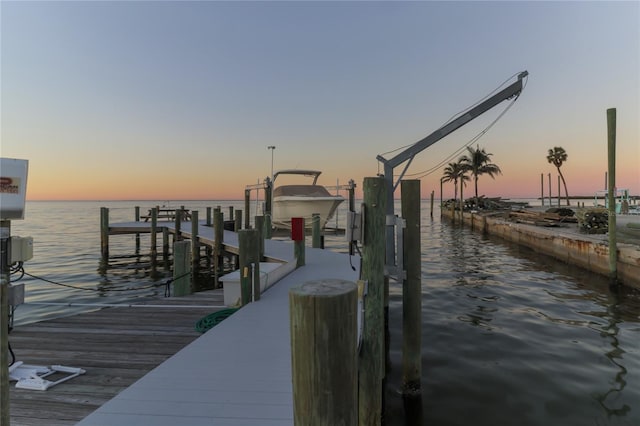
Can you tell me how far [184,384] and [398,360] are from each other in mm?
4370

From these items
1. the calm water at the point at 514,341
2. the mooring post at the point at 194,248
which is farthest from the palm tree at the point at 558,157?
the mooring post at the point at 194,248

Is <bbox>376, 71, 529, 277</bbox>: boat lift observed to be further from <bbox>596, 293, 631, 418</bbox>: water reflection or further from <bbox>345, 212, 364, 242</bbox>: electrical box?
<bbox>596, 293, 631, 418</bbox>: water reflection

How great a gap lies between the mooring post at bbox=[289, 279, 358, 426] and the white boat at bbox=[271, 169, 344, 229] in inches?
651

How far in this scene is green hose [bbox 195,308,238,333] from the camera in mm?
5191

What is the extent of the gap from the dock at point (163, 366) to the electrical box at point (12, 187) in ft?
5.79

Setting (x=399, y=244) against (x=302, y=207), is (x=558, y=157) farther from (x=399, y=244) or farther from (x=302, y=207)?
(x=399, y=244)

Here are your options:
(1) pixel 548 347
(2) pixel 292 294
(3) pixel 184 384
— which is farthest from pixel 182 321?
(1) pixel 548 347

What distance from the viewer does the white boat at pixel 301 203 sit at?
18625 millimetres

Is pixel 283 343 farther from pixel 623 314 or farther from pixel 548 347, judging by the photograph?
pixel 623 314

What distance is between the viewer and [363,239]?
3971mm

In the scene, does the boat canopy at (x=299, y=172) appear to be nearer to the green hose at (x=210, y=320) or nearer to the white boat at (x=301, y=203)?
the white boat at (x=301, y=203)

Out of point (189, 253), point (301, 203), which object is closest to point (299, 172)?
point (301, 203)

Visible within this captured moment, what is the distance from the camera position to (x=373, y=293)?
390 cm

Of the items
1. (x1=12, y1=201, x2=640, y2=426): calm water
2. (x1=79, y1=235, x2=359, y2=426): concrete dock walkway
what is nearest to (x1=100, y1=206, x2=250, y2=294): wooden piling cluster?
(x1=12, y1=201, x2=640, y2=426): calm water
